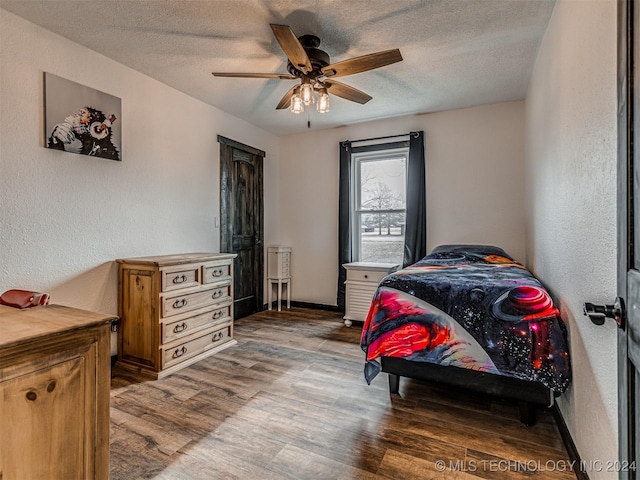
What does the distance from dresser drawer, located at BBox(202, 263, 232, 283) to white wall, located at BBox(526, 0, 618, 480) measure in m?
2.71

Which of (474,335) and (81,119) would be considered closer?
(474,335)

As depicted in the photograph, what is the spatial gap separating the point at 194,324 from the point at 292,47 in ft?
7.69

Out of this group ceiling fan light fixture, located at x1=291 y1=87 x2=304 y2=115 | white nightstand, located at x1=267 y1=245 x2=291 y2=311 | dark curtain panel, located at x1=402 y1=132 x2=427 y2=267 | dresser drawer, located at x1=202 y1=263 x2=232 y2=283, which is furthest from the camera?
white nightstand, located at x1=267 y1=245 x2=291 y2=311

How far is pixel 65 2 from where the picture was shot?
1.99 metres

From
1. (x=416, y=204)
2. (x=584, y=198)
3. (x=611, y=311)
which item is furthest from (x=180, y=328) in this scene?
(x=416, y=204)

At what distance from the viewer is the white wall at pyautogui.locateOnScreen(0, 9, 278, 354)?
2.11 metres

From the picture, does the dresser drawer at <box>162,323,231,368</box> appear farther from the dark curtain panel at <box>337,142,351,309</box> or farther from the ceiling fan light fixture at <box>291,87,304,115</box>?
the ceiling fan light fixture at <box>291,87,304,115</box>

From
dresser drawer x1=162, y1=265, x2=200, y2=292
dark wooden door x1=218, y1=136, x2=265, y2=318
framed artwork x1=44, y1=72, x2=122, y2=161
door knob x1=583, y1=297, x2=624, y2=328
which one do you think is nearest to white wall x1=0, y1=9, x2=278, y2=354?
framed artwork x1=44, y1=72, x2=122, y2=161

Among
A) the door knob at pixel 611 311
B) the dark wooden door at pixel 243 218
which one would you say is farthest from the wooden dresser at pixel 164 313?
the door knob at pixel 611 311

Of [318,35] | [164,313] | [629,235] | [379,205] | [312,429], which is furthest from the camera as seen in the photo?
[379,205]

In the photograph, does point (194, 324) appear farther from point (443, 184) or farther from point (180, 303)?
point (443, 184)

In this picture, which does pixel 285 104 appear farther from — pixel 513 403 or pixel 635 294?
pixel 513 403

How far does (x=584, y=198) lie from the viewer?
4.76 feet

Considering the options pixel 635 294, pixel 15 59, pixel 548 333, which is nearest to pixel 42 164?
pixel 15 59
